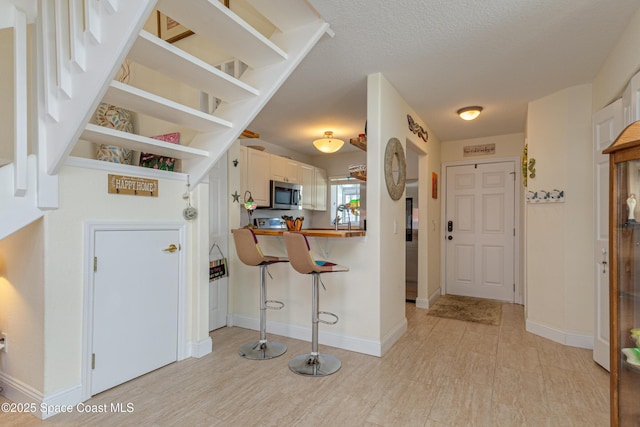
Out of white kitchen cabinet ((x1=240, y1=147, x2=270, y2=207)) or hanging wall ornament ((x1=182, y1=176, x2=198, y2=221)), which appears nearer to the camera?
hanging wall ornament ((x1=182, y1=176, x2=198, y2=221))

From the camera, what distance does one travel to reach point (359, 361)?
2.77 m

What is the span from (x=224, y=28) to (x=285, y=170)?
328 centimetres

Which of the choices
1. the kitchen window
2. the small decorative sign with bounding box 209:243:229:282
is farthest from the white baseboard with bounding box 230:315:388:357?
the kitchen window

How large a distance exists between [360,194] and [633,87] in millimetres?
4072

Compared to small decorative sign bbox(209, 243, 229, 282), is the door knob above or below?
above

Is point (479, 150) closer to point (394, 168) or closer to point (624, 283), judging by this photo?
point (394, 168)

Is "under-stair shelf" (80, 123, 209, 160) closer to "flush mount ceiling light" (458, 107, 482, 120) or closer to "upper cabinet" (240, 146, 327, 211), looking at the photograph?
"upper cabinet" (240, 146, 327, 211)

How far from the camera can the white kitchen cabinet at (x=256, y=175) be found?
430cm

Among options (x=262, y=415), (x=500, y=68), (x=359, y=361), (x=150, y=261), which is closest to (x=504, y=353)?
(x=359, y=361)

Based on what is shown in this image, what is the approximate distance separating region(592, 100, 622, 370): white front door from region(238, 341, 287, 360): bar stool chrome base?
258 cm

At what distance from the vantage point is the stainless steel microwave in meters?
4.88

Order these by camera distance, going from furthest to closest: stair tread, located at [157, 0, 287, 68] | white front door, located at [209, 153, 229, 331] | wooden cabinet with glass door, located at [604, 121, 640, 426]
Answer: white front door, located at [209, 153, 229, 331] → stair tread, located at [157, 0, 287, 68] → wooden cabinet with glass door, located at [604, 121, 640, 426]

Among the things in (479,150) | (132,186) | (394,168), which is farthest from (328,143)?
(132,186)

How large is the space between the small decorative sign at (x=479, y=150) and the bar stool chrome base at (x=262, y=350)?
4.01 m
